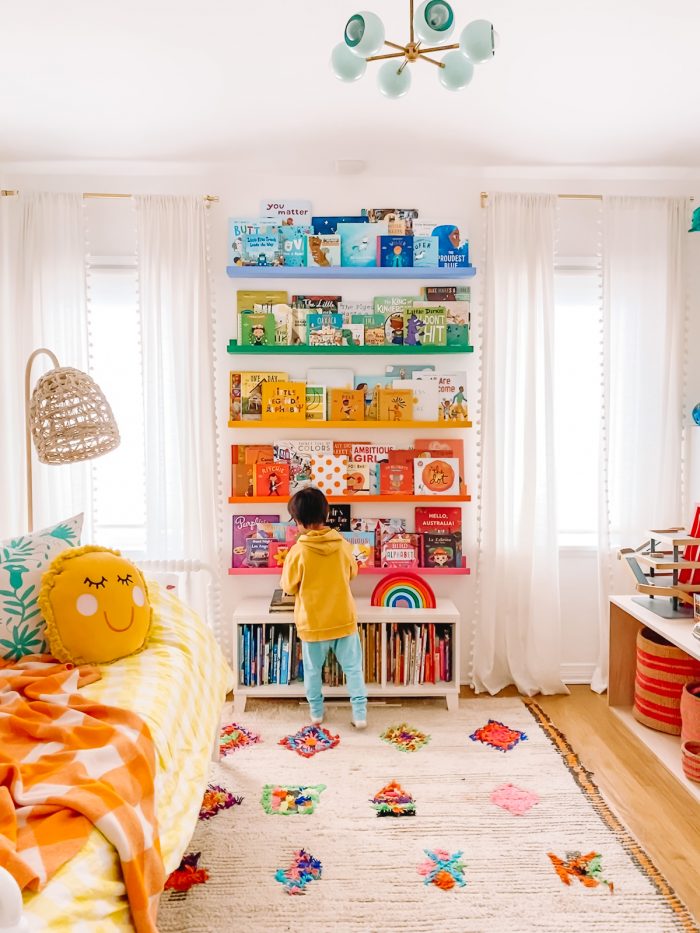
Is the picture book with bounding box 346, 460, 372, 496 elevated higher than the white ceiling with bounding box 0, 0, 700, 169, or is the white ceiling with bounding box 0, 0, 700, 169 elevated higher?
the white ceiling with bounding box 0, 0, 700, 169

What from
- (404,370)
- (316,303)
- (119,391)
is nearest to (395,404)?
(404,370)

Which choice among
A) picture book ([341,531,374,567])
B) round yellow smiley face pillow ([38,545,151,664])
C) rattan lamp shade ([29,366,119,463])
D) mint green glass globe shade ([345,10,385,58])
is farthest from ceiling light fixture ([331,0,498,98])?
picture book ([341,531,374,567])

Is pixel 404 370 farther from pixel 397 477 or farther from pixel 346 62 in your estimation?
pixel 346 62

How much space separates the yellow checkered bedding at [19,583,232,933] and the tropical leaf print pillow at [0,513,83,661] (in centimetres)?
27

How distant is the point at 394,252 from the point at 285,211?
0.56m

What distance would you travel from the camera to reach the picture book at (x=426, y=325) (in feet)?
11.2

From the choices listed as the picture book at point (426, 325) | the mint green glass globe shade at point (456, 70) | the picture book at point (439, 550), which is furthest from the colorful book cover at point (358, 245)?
the mint green glass globe shade at point (456, 70)

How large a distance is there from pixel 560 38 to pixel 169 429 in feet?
7.42

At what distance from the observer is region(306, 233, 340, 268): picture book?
11.0 ft

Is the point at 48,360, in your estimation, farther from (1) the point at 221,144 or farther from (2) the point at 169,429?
(1) the point at 221,144

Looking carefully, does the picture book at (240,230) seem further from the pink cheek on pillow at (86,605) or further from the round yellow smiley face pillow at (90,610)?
the pink cheek on pillow at (86,605)

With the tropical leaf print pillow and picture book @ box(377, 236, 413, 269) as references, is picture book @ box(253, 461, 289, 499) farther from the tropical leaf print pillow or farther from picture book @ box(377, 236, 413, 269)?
the tropical leaf print pillow

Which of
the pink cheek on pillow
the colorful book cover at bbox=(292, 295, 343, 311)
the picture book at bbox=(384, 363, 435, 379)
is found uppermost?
the colorful book cover at bbox=(292, 295, 343, 311)

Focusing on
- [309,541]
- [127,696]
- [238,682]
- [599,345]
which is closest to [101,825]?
[127,696]
